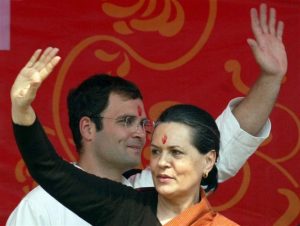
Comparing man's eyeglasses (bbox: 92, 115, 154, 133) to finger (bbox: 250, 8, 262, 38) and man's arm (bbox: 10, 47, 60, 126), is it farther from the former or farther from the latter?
man's arm (bbox: 10, 47, 60, 126)

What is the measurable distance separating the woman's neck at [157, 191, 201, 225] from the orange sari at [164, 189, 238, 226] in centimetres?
2

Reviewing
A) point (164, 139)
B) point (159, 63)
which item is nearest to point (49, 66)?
point (164, 139)

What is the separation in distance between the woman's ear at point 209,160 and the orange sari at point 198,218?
0.08 meters

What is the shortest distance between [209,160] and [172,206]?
14cm

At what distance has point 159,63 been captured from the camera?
3.46 m

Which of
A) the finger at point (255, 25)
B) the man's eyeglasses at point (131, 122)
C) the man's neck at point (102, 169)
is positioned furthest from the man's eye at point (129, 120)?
the finger at point (255, 25)

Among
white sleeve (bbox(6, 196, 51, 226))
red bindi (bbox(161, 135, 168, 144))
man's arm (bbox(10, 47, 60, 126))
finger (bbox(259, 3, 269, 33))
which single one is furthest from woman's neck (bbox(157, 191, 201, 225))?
finger (bbox(259, 3, 269, 33))

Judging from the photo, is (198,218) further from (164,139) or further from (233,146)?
(233,146)

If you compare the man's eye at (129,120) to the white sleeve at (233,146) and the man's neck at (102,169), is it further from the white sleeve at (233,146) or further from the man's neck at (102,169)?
the white sleeve at (233,146)

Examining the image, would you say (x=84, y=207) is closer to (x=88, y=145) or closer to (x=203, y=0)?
(x=88, y=145)

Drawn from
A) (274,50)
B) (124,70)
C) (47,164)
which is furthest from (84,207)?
(124,70)

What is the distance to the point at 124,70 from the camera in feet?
11.3

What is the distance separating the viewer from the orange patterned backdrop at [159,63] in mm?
3420

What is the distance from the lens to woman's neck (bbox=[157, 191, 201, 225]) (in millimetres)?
2311
